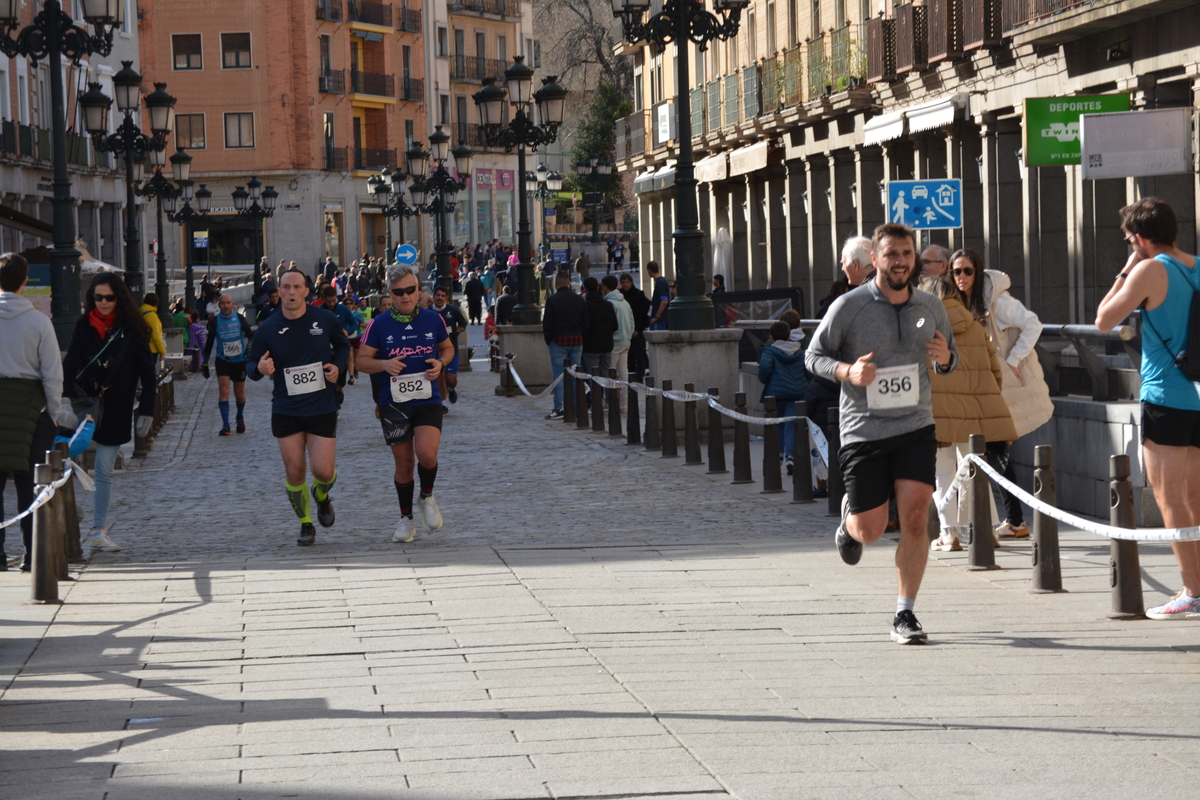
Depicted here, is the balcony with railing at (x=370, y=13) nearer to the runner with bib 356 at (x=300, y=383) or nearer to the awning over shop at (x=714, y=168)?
the awning over shop at (x=714, y=168)

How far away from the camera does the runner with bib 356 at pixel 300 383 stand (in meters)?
11.4

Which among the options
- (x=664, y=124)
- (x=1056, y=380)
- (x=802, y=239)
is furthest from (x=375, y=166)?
(x=1056, y=380)

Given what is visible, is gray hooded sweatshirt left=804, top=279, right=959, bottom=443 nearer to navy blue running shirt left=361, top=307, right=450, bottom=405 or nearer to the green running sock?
navy blue running shirt left=361, top=307, right=450, bottom=405

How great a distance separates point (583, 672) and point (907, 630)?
4.55ft

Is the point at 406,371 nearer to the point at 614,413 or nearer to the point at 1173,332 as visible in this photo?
the point at 1173,332

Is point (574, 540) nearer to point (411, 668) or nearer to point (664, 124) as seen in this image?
point (411, 668)

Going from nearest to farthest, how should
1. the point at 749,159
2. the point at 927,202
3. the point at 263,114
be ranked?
the point at 927,202, the point at 749,159, the point at 263,114

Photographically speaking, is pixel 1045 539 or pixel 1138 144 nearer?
pixel 1045 539

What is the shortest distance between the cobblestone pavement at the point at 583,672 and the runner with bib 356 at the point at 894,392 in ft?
1.57

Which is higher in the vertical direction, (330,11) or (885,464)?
(330,11)

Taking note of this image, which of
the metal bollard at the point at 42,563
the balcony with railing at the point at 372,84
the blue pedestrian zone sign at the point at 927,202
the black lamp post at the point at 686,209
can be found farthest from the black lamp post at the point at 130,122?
the balcony with railing at the point at 372,84

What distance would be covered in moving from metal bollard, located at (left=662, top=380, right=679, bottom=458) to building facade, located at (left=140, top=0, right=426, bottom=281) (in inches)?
2365

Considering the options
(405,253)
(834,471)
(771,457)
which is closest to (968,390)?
(834,471)

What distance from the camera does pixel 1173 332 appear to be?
7.61 m
